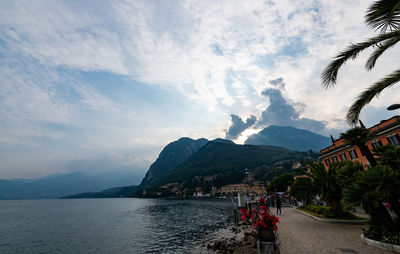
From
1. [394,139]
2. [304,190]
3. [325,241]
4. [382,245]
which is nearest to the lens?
[382,245]

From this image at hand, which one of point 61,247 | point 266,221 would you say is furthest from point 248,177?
point 266,221

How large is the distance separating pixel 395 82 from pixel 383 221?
852cm

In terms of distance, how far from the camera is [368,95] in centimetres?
701

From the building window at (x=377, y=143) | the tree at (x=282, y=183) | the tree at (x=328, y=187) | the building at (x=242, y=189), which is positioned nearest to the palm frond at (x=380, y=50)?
the tree at (x=328, y=187)

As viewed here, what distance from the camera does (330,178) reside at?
18797 millimetres

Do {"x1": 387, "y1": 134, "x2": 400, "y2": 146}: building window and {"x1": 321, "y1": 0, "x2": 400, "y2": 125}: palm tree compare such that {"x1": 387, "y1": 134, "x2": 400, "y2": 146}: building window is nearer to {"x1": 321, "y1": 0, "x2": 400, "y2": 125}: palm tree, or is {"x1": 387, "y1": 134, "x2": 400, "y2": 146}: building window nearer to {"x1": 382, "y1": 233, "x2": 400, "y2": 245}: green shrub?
{"x1": 382, "y1": 233, "x2": 400, "y2": 245}: green shrub

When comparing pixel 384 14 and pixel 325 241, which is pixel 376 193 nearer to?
pixel 325 241

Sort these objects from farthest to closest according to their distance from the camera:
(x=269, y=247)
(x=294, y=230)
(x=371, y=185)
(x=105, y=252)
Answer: (x=105, y=252) < (x=294, y=230) < (x=371, y=185) < (x=269, y=247)

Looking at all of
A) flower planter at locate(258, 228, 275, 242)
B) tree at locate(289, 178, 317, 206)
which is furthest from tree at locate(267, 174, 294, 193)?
flower planter at locate(258, 228, 275, 242)

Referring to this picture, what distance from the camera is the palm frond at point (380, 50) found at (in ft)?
21.1

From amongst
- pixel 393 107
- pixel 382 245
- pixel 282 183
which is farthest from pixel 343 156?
Result: pixel 393 107

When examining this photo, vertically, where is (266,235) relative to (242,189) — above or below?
below

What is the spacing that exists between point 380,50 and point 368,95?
1.61 metres

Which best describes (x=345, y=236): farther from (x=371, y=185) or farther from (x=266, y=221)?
(x=266, y=221)
